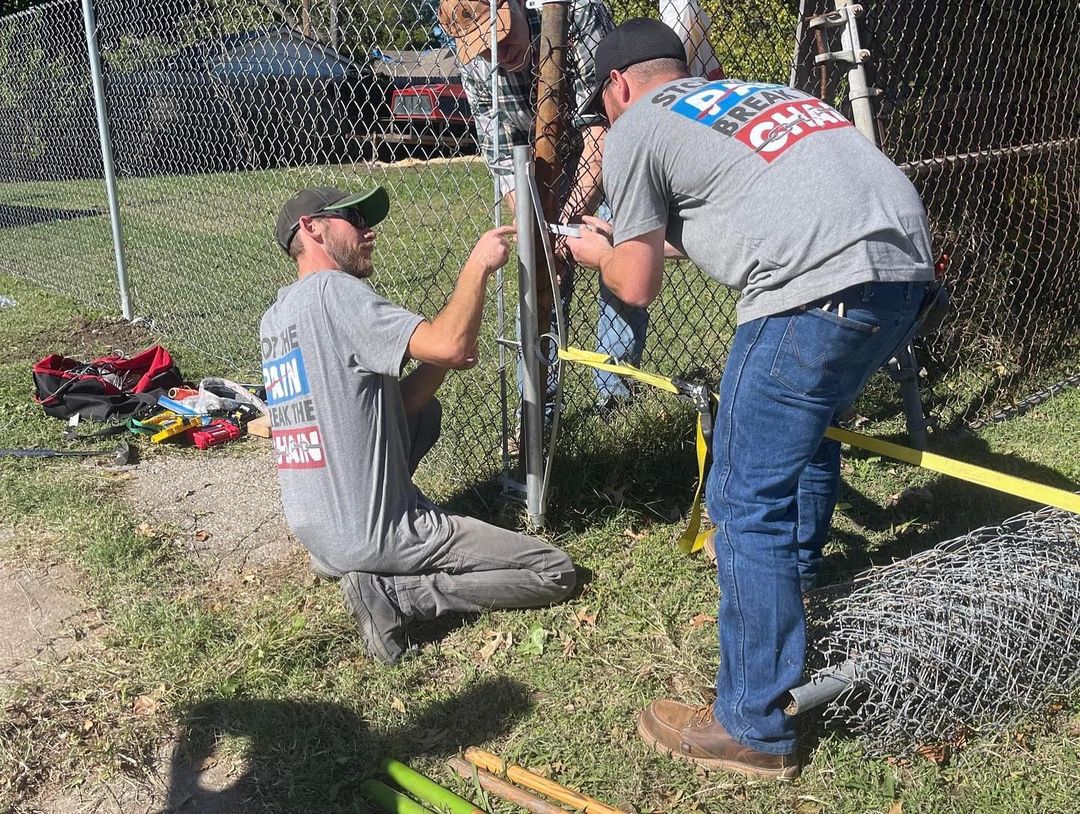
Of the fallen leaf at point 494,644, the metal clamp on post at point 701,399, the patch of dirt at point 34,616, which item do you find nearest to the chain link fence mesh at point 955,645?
the metal clamp on post at point 701,399

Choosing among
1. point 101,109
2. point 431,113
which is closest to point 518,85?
point 431,113

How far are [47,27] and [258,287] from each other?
249cm

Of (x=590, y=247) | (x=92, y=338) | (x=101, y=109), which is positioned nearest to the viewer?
(x=590, y=247)

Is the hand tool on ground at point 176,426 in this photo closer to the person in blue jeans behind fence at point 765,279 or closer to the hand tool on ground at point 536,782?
the hand tool on ground at point 536,782

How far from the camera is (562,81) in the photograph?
3.38 meters

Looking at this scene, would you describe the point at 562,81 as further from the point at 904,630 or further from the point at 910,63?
the point at 910,63

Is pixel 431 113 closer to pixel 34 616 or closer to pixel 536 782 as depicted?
pixel 34 616

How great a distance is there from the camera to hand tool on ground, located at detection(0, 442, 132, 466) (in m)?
4.88

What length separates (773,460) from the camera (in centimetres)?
255

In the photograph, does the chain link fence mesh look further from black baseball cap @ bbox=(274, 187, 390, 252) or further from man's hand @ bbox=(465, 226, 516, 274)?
black baseball cap @ bbox=(274, 187, 390, 252)

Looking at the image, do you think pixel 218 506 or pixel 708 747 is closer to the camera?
pixel 708 747

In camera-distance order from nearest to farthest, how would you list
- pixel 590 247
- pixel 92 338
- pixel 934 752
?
pixel 934 752, pixel 590 247, pixel 92 338

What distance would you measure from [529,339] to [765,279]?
3.90 ft

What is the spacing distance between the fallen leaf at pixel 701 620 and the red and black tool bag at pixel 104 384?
317cm
